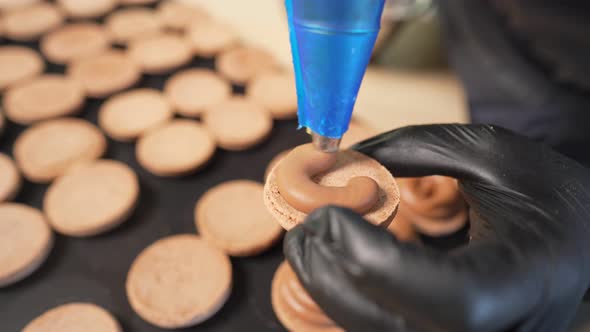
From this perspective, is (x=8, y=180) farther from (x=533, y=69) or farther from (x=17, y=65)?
(x=533, y=69)

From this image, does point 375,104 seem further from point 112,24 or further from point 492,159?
point 112,24

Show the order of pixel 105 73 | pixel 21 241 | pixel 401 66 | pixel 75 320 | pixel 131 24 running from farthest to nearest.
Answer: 1. pixel 401 66
2. pixel 131 24
3. pixel 105 73
4. pixel 21 241
5. pixel 75 320

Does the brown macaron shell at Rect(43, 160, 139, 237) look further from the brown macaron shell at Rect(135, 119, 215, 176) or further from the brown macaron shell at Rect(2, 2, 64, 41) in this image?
the brown macaron shell at Rect(2, 2, 64, 41)

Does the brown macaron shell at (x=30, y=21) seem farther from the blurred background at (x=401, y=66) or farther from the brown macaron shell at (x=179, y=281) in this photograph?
the brown macaron shell at (x=179, y=281)

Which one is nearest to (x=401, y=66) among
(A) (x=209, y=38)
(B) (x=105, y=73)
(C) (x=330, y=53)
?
A: (A) (x=209, y=38)

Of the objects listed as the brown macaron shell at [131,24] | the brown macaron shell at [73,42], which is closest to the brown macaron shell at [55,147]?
the brown macaron shell at [73,42]

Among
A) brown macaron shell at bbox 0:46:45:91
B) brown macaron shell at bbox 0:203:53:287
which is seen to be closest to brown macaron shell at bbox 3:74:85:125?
brown macaron shell at bbox 0:46:45:91
